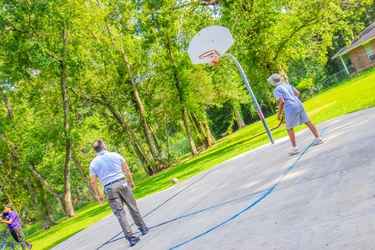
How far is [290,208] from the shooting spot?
4637 millimetres

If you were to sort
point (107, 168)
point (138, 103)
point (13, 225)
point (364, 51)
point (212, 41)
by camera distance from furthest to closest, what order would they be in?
1. point (364, 51)
2. point (138, 103)
3. point (212, 41)
4. point (13, 225)
5. point (107, 168)

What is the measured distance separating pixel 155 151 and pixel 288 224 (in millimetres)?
29117

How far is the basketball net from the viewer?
15602 millimetres

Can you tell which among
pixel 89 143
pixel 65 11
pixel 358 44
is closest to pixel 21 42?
pixel 65 11

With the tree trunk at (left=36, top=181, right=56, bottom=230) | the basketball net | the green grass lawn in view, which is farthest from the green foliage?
the basketball net

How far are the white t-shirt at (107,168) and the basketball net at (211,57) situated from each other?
9844 millimetres

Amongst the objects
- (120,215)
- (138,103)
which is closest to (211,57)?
(120,215)

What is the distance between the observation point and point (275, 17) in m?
17.6

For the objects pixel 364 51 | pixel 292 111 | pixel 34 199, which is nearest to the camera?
pixel 292 111

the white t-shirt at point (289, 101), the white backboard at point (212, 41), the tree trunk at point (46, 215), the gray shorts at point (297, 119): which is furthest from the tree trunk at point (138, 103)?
the gray shorts at point (297, 119)

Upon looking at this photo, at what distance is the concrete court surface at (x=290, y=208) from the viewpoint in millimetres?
3584

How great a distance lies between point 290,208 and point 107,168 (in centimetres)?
327

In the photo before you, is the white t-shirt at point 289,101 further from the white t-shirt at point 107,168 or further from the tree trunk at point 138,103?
the tree trunk at point 138,103

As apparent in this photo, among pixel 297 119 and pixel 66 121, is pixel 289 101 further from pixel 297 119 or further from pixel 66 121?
pixel 66 121
